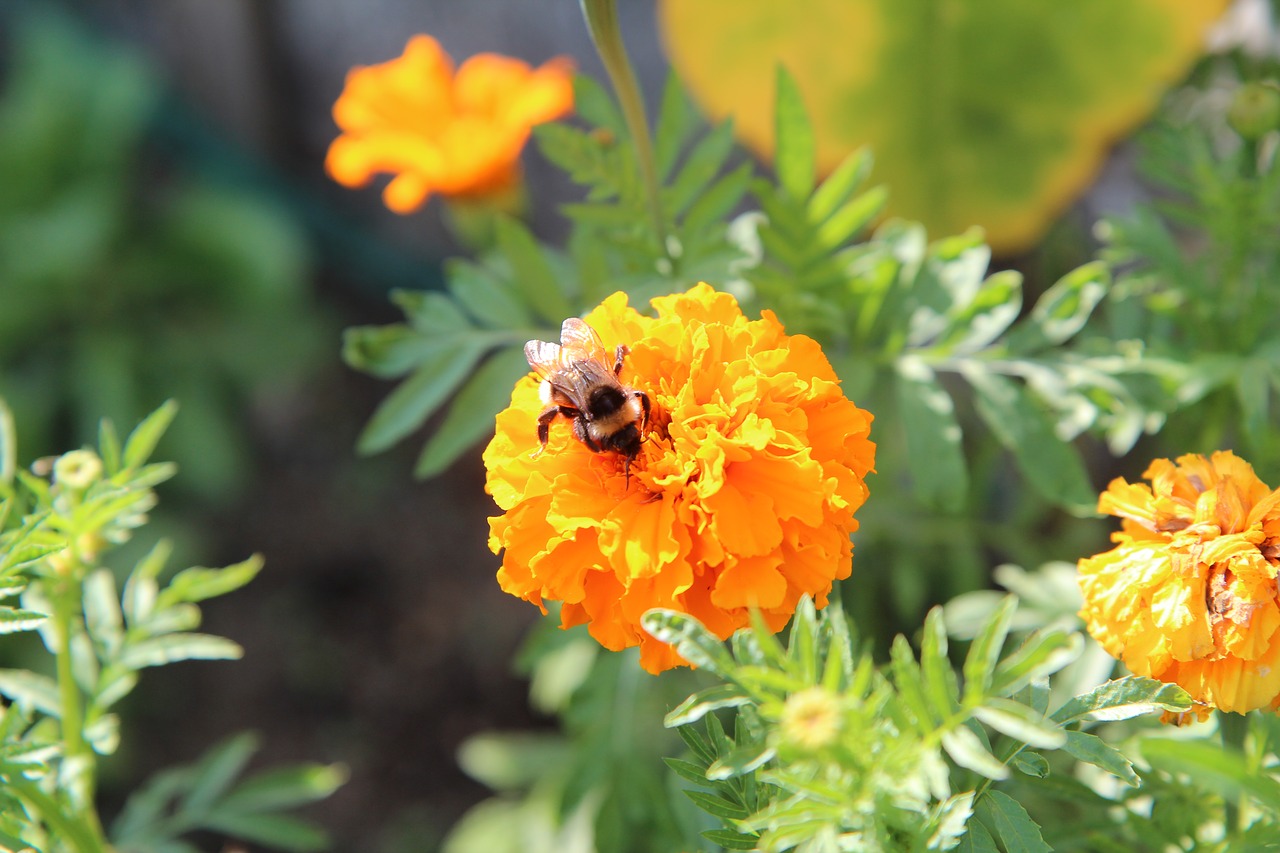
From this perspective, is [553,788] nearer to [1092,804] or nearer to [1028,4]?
[1092,804]

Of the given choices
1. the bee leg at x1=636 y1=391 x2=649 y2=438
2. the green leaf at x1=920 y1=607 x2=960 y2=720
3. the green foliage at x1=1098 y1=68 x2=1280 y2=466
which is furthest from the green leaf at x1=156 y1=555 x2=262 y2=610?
the green foliage at x1=1098 y1=68 x2=1280 y2=466

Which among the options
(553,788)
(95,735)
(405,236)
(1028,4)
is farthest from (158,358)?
(1028,4)

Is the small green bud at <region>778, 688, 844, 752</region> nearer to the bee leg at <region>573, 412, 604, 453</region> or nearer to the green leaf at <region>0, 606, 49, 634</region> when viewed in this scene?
the bee leg at <region>573, 412, 604, 453</region>

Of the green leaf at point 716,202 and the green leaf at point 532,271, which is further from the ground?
the green leaf at point 716,202

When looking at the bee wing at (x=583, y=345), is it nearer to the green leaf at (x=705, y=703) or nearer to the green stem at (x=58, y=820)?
the green leaf at (x=705, y=703)

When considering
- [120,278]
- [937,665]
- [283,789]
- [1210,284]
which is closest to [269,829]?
[283,789]

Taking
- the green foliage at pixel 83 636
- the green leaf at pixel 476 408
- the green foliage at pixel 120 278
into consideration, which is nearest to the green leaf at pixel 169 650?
the green foliage at pixel 83 636

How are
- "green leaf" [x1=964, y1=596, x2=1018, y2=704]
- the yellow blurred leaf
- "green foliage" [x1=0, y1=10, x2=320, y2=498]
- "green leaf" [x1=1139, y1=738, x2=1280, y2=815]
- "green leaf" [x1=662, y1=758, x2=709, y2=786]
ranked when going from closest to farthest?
1. "green leaf" [x1=1139, y1=738, x2=1280, y2=815]
2. "green leaf" [x1=964, y1=596, x2=1018, y2=704]
3. "green leaf" [x1=662, y1=758, x2=709, y2=786]
4. the yellow blurred leaf
5. "green foliage" [x1=0, y1=10, x2=320, y2=498]
